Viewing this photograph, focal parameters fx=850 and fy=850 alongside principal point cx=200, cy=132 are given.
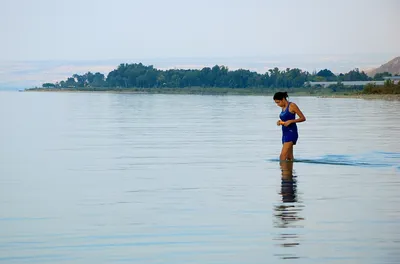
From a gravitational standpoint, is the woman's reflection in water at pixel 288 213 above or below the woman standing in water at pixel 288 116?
below

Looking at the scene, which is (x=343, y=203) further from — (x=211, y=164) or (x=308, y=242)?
(x=211, y=164)

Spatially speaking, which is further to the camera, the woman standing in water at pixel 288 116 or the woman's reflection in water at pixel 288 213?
the woman standing in water at pixel 288 116

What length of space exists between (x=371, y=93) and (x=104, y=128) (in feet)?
370

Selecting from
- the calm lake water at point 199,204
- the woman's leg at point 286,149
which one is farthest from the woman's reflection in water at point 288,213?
the woman's leg at point 286,149

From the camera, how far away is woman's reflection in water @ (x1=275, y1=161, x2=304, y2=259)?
11365 mm

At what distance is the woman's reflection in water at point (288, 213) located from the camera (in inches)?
447

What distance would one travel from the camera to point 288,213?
1377 cm

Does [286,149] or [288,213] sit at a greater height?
[286,149]

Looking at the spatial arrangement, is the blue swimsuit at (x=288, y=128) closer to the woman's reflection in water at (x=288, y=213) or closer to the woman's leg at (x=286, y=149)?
the woman's leg at (x=286, y=149)

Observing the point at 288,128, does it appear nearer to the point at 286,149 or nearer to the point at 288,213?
the point at 286,149

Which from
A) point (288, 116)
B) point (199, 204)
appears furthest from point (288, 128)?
point (199, 204)

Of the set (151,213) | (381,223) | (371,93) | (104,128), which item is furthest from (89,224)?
(371,93)

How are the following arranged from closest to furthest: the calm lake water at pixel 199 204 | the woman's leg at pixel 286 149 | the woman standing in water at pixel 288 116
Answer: the calm lake water at pixel 199 204 → the woman standing in water at pixel 288 116 → the woman's leg at pixel 286 149

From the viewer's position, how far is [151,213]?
13883 mm
